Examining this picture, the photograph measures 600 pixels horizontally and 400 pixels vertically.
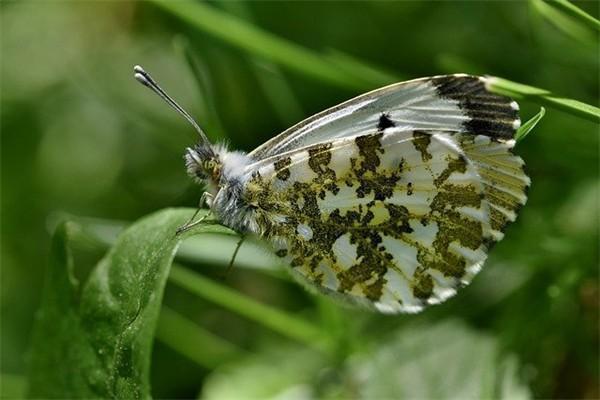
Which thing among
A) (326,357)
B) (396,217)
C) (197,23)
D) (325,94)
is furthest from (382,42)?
(396,217)

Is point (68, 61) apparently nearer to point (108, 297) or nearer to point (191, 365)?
point (191, 365)

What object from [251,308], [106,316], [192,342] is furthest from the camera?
[192,342]

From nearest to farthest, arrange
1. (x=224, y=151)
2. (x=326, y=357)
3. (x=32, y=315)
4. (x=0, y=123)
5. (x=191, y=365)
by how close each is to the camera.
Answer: (x=224, y=151)
(x=326, y=357)
(x=191, y=365)
(x=32, y=315)
(x=0, y=123)

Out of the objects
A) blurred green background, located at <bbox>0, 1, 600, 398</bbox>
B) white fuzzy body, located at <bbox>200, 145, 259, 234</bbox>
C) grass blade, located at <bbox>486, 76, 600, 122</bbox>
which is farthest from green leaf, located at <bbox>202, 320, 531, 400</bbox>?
grass blade, located at <bbox>486, 76, 600, 122</bbox>

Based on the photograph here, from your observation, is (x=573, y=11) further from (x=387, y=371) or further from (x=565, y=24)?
(x=387, y=371)

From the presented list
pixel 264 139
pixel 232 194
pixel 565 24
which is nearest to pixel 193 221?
pixel 232 194
